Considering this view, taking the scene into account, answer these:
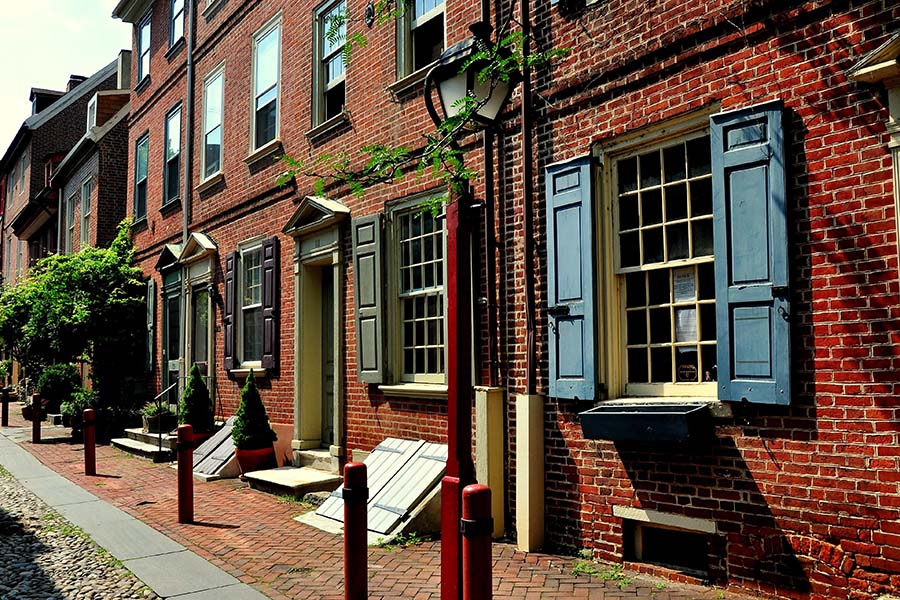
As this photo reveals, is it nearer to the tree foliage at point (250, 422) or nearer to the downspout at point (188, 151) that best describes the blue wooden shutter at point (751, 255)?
the tree foliage at point (250, 422)

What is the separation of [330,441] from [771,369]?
674 cm

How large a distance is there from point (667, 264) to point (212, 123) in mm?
10155

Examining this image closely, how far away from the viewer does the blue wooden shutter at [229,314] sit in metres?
12.6

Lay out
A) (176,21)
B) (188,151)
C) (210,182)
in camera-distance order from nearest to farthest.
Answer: (210,182) < (188,151) < (176,21)

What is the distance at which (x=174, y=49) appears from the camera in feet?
51.4

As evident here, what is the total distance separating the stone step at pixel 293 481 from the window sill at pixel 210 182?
5.38 metres

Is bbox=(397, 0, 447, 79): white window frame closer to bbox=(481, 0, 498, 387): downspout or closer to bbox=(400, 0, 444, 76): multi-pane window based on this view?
bbox=(400, 0, 444, 76): multi-pane window

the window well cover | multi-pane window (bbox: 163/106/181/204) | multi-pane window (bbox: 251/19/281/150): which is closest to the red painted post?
the window well cover

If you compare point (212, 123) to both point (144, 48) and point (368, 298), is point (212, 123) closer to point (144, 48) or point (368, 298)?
point (144, 48)

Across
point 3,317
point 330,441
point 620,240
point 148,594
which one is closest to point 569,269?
point 620,240

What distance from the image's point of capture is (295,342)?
10.8 metres

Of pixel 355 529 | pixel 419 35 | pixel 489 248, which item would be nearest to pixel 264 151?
pixel 419 35

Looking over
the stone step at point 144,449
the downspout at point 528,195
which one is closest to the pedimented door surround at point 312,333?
the stone step at point 144,449

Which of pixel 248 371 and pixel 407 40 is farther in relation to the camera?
pixel 248 371
